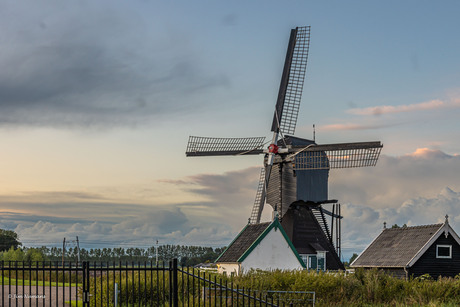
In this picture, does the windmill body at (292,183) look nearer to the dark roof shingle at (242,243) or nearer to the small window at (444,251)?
the dark roof shingle at (242,243)

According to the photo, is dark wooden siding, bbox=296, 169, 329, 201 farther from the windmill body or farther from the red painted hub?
the red painted hub

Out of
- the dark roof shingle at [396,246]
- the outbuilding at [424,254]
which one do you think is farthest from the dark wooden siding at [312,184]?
the outbuilding at [424,254]

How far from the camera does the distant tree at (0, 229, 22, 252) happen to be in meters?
82.2

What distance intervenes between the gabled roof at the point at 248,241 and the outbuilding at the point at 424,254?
8.40 metres

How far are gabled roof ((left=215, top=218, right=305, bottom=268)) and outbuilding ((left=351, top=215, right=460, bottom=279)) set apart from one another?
8396mm

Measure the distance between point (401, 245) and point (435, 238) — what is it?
2.34 m

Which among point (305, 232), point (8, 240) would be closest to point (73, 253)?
point (8, 240)

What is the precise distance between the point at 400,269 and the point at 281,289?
47.6 ft

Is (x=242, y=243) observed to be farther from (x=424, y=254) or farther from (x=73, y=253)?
(x=73, y=253)

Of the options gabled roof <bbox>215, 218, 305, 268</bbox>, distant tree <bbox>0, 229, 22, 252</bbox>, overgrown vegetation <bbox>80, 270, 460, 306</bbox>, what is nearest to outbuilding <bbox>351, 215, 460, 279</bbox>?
gabled roof <bbox>215, 218, 305, 268</bbox>

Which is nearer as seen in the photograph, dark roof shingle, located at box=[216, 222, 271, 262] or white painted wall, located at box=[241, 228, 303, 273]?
white painted wall, located at box=[241, 228, 303, 273]

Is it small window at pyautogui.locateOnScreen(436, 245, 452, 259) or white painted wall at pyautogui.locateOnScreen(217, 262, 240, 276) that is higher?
small window at pyautogui.locateOnScreen(436, 245, 452, 259)

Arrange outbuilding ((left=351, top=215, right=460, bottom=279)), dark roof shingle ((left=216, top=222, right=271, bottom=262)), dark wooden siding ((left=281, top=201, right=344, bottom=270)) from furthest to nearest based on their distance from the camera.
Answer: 1. dark wooden siding ((left=281, top=201, right=344, bottom=270))
2. outbuilding ((left=351, top=215, right=460, bottom=279))
3. dark roof shingle ((left=216, top=222, right=271, bottom=262))

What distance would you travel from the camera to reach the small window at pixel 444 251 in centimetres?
3753
